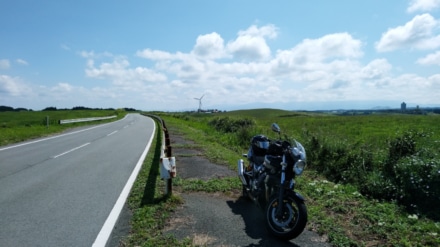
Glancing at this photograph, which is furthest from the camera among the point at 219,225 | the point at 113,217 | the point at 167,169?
the point at 167,169

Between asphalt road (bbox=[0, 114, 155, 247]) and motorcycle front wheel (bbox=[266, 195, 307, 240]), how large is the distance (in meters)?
2.37

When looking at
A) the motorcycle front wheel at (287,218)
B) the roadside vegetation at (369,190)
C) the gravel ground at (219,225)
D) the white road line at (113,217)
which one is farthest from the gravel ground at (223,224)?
the white road line at (113,217)

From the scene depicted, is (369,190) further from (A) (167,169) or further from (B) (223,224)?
(A) (167,169)

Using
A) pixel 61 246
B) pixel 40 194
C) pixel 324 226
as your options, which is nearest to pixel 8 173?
pixel 40 194

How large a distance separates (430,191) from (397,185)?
3.03ft

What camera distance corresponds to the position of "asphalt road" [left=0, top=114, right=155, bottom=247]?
180 inches

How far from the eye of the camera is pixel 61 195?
6.57 m

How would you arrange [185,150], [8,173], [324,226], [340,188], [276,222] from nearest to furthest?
[276,222], [324,226], [340,188], [8,173], [185,150]

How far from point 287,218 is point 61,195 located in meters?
4.64

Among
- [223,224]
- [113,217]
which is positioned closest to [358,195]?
[223,224]

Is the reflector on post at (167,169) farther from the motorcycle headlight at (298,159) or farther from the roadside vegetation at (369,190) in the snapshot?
the motorcycle headlight at (298,159)

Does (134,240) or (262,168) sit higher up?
(262,168)

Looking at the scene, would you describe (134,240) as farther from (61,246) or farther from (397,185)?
(397,185)

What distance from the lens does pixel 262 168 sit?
A: 554cm
